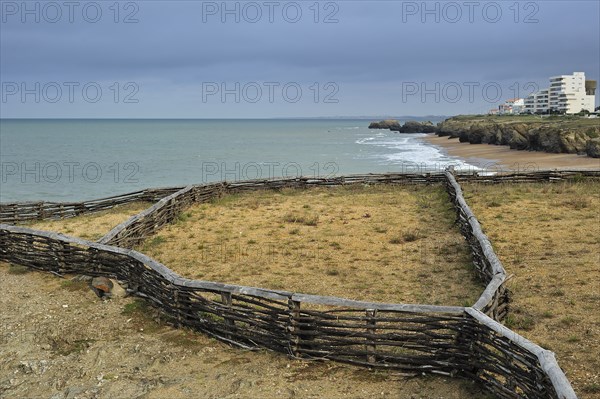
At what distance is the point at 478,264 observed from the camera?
9.56 metres

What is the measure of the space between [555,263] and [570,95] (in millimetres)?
122113

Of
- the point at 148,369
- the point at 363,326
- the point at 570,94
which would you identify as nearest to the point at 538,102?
the point at 570,94

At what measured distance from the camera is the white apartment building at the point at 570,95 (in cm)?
11694

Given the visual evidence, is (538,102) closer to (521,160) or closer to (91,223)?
(521,160)

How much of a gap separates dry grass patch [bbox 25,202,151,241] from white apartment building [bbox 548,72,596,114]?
4596 inches

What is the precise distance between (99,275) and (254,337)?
3.90m

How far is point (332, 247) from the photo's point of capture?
39.5 feet

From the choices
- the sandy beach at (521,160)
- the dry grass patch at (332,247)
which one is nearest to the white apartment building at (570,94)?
the sandy beach at (521,160)

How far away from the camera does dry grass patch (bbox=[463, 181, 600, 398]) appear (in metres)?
6.63

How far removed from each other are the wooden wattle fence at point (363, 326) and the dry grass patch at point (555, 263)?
2.11 ft

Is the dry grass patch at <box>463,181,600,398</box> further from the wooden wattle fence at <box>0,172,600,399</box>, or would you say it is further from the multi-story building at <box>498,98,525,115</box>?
the multi-story building at <box>498,98,525,115</box>

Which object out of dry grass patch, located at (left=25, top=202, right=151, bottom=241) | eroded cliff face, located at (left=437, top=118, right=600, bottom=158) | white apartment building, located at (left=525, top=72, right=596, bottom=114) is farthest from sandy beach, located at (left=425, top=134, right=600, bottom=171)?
white apartment building, located at (left=525, top=72, right=596, bottom=114)

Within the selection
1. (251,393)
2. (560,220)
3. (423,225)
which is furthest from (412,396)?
(560,220)

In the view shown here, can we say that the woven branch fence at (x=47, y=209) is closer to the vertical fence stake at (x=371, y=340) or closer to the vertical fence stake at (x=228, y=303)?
the vertical fence stake at (x=228, y=303)
